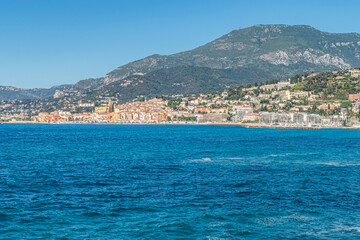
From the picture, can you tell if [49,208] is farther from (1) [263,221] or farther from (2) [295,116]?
(2) [295,116]

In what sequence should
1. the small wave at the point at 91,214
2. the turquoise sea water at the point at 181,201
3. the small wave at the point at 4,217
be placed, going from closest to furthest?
the turquoise sea water at the point at 181,201 → the small wave at the point at 4,217 → the small wave at the point at 91,214

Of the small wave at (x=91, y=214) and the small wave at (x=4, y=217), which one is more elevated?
the small wave at (x=91, y=214)

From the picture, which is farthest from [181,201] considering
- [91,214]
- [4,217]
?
[4,217]

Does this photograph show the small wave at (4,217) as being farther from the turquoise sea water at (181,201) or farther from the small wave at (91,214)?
the small wave at (91,214)

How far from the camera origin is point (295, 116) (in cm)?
17200

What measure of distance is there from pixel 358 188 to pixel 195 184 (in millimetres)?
9285

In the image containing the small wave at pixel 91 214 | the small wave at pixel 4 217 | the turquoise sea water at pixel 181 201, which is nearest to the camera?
the turquoise sea water at pixel 181 201

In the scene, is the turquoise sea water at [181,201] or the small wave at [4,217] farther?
the small wave at [4,217]

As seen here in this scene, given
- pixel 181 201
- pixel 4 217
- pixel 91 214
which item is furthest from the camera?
pixel 181 201

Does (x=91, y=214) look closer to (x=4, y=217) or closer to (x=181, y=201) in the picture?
(x=4, y=217)

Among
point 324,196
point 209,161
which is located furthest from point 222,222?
point 209,161

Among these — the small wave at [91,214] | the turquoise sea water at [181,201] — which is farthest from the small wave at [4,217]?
the small wave at [91,214]

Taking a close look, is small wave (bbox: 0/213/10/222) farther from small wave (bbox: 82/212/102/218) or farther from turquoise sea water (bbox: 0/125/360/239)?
small wave (bbox: 82/212/102/218)

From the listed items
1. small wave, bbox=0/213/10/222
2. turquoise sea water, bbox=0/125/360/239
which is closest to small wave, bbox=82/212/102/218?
turquoise sea water, bbox=0/125/360/239
